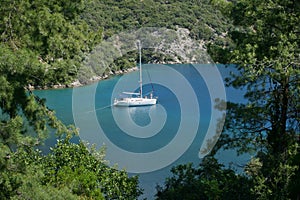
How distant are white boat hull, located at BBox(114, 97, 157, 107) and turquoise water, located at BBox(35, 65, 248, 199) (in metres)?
0.55

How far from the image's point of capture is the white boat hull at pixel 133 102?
1224 inches

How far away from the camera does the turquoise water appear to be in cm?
1650

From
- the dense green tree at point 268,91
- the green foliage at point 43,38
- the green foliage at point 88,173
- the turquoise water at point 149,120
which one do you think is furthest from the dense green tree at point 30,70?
the turquoise water at point 149,120

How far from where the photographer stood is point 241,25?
709 centimetres

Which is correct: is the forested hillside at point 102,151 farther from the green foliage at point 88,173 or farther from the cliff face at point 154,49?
the cliff face at point 154,49

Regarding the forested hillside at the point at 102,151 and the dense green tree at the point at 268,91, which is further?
the dense green tree at the point at 268,91

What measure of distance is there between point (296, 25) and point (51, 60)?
3.59 metres

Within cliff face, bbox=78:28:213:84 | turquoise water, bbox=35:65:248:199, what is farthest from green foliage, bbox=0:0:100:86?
cliff face, bbox=78:28:213:84

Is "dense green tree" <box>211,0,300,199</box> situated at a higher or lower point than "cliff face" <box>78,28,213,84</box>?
lower

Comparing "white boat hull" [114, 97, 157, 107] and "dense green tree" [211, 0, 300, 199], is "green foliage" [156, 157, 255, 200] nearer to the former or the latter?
"dense green tree" [211, 0, 300, 199]

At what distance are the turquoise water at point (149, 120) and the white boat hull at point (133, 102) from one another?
0.55 m

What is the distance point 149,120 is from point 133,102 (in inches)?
217

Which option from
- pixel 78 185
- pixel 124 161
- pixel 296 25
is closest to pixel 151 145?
pixel 124 161

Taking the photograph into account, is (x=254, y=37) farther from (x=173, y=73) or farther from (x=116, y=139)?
(x=173, y=73)
